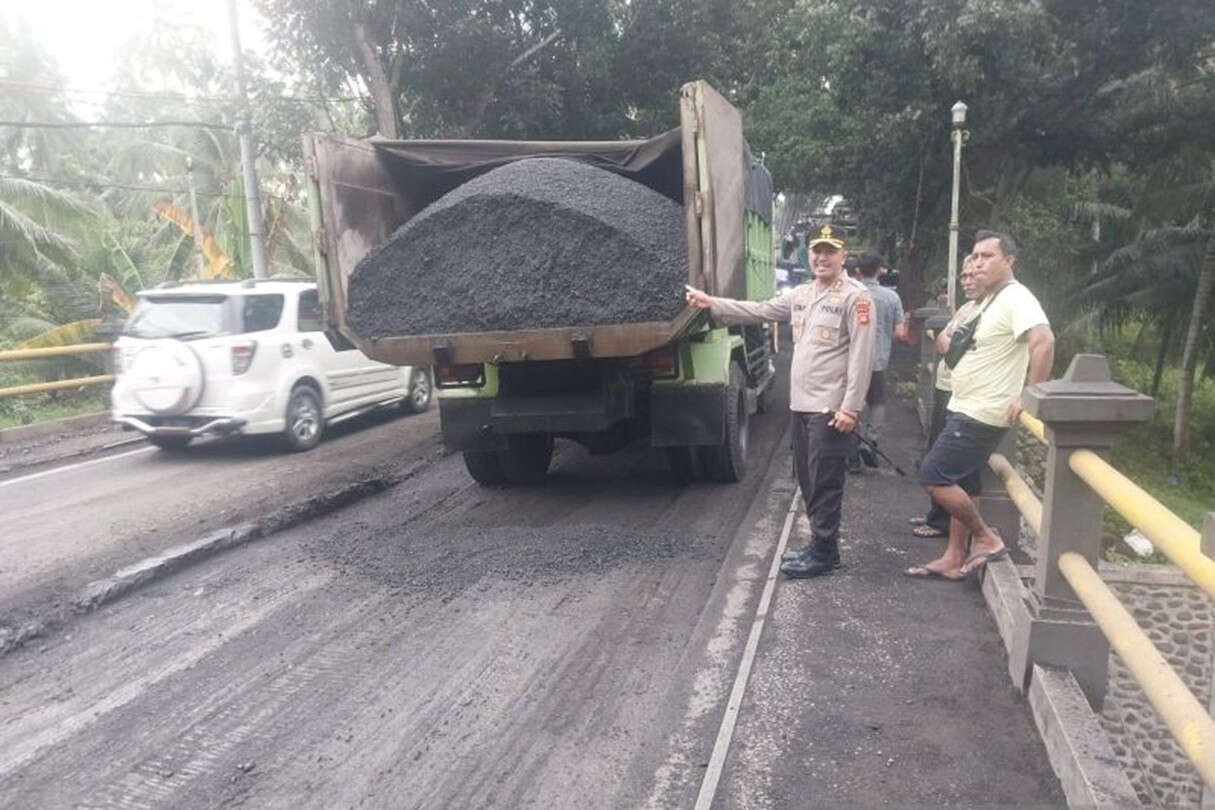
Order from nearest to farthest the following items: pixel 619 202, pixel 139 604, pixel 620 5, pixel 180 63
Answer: pixel 139 604 → pixel 619 202 → pixel 620 5 → pixel 180 63

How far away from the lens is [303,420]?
945 centimetres

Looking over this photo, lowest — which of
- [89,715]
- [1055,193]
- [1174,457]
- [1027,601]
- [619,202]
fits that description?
[1174,457]

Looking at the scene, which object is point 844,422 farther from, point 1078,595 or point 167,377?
point 167,377

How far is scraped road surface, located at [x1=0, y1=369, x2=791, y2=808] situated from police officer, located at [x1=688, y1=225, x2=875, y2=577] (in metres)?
0.63

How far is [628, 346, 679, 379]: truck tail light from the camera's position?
6.49 metres

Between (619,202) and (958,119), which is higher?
(958,119)

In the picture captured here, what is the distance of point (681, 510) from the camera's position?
6531mm

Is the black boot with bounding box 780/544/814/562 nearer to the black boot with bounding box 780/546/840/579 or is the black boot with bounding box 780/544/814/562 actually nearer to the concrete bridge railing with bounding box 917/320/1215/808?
the black boot with bounding box 780/546/840/579

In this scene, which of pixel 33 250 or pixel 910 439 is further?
pixel 33 250

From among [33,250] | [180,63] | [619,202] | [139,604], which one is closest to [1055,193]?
[619,202]

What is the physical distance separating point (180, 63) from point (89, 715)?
42245 mm

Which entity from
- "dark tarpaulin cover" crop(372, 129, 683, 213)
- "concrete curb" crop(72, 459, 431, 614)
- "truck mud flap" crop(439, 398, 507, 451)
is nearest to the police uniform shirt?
"dark tarpaulin cover" crop(372, 129, 683, 213)

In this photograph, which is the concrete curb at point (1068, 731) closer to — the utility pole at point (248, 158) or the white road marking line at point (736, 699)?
the white road marking line at point (736, 699)

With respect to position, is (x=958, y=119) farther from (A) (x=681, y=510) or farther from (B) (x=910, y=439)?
(A) (x=681, y=510)
